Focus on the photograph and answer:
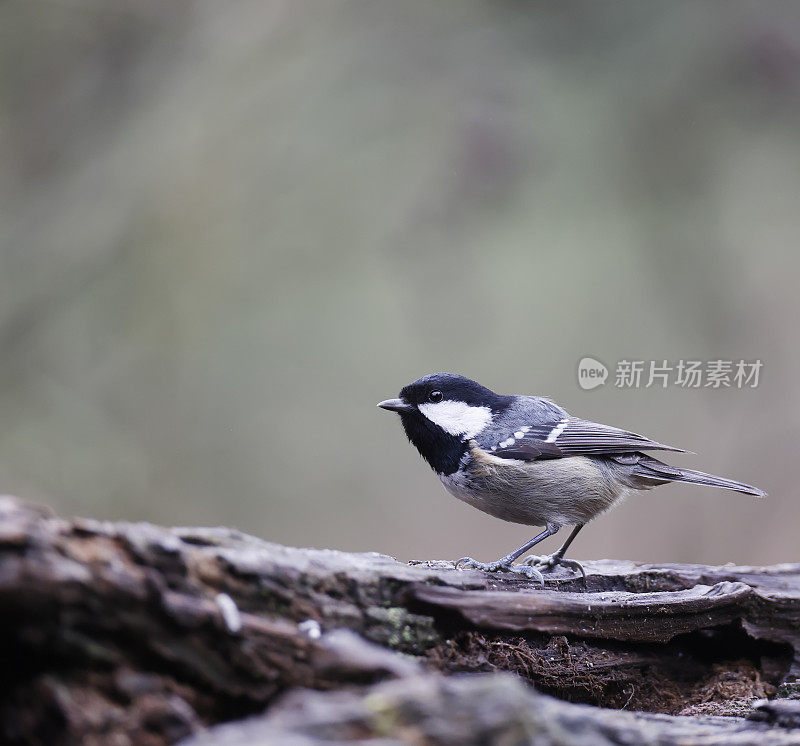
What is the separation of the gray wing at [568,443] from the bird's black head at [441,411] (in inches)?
7.0

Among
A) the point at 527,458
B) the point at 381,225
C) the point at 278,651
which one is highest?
the point at 381,225

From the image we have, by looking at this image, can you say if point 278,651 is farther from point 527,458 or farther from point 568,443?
point 568,443

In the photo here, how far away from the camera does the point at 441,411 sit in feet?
11.7

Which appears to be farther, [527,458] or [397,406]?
[397,406]

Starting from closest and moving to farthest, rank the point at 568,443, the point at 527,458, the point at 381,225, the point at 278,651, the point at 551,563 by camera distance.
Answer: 1. the point at 278,651
2. the point at 551,563
3. the point at 527,458
4. the point at 568,443
5. the point at 381,225

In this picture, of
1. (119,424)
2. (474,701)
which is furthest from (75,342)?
(474,701)

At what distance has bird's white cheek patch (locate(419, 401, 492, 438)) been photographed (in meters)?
3.52

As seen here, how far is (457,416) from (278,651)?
197cm

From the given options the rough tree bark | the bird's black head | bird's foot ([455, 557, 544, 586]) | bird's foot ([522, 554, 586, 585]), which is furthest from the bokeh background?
the rough tree bark

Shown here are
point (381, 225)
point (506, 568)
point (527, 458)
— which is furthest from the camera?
point (381, 225)

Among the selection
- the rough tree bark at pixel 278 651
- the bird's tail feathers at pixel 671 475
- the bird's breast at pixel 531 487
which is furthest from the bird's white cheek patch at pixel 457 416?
the rough tree bark at pixel 278 651

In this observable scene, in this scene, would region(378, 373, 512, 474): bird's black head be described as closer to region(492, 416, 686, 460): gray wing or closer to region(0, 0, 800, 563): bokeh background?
region(492, 416, 686, 460): gray wing

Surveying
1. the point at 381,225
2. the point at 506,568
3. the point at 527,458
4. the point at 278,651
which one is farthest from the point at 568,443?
the point at 381,225

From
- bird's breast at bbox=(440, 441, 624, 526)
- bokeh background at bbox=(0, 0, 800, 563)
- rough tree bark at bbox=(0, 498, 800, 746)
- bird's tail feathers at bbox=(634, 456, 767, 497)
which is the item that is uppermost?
bokeh background at bbox=(0, 0, 800, 563)
